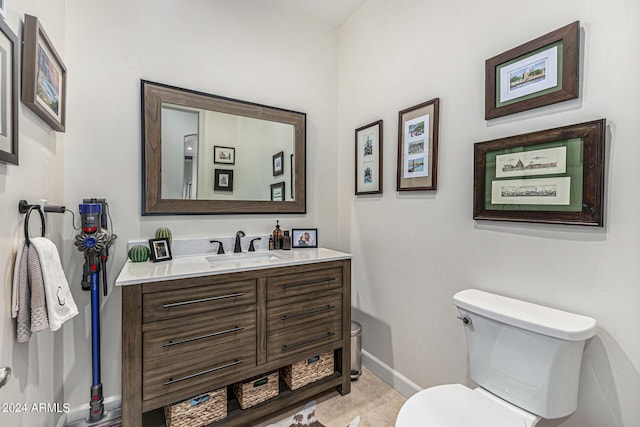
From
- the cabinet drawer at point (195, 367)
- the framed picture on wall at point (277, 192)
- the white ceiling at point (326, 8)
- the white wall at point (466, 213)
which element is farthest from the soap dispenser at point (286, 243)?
the white ceiling at point (326, 8)

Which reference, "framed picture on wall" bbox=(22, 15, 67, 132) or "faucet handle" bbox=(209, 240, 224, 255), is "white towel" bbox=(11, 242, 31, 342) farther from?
"faucet handle" bbox=(209, 240, 224, 255)

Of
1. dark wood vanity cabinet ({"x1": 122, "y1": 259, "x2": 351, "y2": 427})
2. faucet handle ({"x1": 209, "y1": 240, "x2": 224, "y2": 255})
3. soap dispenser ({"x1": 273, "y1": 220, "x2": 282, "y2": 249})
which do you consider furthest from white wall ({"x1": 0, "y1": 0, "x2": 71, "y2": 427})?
soap dispenser ({"x1": 273, "y1": 220, "x2": 282, "y2": 249})

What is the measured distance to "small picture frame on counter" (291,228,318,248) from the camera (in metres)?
2.29

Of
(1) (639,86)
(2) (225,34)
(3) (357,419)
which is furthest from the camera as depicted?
(2) (225,34)

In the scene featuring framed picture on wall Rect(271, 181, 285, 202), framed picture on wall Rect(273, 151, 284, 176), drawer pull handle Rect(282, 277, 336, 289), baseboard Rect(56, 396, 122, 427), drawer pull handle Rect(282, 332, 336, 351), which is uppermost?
framed picture on wall Rect(273, 151, 284, 176)

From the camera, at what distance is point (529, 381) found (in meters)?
1.13

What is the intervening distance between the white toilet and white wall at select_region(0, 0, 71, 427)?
1.39 meters

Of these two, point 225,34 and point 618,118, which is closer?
point 618,118

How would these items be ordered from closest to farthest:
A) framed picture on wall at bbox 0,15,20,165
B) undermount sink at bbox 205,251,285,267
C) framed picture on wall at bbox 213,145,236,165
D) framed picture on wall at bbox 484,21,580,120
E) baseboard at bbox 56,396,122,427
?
framed picture on wall at bbox 0,15,20,165 → framed picture on wall at bbox 484,21,580,120 → baseboard at bbox 56,396,122,427 → undermount sink at bbox 205,251,285,267 → framed picture on wall at bbox 213,145,236,165

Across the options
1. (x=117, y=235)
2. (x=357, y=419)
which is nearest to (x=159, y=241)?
(x=117, y=235)

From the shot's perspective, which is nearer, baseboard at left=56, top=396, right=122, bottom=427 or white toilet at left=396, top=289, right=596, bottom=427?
white toilet at left=396, top=289, right=596, bottom=427

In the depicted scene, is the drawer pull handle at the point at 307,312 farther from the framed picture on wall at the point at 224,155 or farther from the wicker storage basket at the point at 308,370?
the framed picture on wall at the point at 224,155

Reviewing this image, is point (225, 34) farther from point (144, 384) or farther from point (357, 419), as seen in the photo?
point (357, 419)

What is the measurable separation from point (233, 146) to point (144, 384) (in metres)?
1.49
